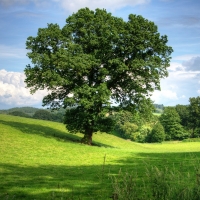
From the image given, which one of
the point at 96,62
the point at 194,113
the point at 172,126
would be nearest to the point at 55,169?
the point at 96,62

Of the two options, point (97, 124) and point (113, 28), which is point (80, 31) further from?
point (97, 124)

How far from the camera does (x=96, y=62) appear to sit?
35.1 meters

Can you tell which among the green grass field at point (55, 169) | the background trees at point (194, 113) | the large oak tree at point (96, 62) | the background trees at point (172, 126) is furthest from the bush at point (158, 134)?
the green grass field at point (55, 169)

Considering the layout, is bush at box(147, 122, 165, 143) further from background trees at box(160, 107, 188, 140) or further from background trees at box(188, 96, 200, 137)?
background trees at box(188, 96, 200, 137)

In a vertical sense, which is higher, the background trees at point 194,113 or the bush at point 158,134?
the background trees at point 194,113

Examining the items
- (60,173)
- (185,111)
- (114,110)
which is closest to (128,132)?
(185,111)

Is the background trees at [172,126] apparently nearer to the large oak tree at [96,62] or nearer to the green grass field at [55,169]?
the large oak tree at [96,62]

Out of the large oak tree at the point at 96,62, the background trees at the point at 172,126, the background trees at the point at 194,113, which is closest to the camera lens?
the large oak tree at the point at 96,62

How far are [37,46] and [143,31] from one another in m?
14.4

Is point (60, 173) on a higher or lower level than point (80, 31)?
lower

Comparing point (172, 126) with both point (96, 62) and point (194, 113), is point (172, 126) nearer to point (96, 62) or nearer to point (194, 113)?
point (194, 113)

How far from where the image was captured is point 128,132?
338 ft

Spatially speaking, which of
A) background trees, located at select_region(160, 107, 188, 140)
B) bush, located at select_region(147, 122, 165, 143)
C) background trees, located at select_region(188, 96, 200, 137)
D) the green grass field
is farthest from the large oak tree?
background trees, located at select_region(188, 96, 200, 137)

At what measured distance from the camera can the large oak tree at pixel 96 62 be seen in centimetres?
3375
